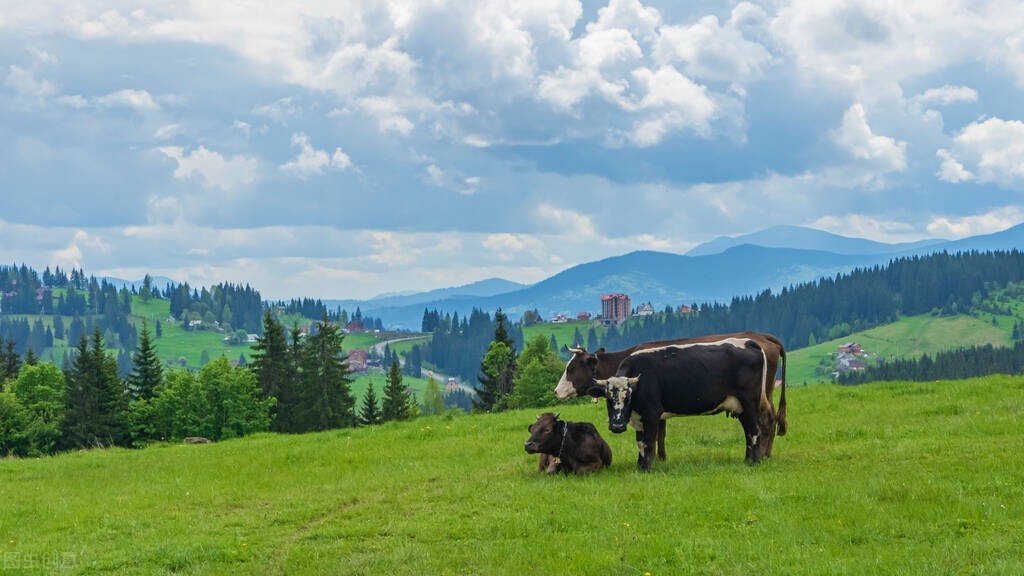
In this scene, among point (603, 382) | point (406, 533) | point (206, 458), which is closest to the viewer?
point (406, 533)

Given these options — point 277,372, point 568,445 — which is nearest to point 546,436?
point 568,445

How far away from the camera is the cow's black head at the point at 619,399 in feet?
64.9

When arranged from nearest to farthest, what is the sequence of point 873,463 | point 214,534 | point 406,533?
point 406,533
point 214,534
point 873,463

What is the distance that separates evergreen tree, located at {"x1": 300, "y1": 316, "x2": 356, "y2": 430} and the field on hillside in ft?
202

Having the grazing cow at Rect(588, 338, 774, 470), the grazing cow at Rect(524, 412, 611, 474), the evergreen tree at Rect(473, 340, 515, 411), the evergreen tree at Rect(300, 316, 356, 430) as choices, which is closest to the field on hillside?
the grazing cow at Rect(524, 412, 611, 474)

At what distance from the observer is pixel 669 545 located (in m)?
13.1

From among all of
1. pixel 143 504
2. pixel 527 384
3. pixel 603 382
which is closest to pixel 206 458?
pixel 143 504

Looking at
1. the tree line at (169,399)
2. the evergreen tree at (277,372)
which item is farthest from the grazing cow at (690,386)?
the evergreen tree at (277,372)

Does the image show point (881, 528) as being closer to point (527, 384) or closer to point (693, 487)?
point (693, 487)

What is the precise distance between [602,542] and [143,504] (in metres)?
12.5

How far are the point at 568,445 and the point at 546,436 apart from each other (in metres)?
0.60

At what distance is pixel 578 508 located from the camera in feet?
53.5

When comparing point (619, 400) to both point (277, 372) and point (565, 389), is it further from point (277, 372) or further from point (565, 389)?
point (277, 372)

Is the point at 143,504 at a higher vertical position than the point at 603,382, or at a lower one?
lower
